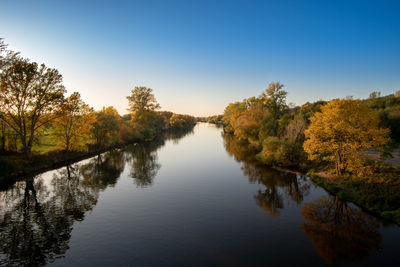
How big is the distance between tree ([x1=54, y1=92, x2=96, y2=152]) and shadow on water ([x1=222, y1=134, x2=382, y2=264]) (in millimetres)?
42353

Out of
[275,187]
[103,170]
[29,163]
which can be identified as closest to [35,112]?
[29,163]

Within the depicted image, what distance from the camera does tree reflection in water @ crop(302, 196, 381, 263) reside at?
1563 cm

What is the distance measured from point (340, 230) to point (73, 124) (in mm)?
55212

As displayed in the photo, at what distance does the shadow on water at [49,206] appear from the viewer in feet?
51.9

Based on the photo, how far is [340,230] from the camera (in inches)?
731

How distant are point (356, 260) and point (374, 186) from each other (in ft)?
46.0

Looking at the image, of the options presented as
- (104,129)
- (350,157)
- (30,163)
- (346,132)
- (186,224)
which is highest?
(104,129)

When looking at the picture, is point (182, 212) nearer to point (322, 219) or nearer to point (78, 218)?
point (78, 218)

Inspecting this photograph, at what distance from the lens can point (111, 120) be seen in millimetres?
63312

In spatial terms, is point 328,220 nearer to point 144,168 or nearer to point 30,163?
point 144,168

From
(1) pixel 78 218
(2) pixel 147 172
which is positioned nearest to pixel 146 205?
(1) pixel 78 218

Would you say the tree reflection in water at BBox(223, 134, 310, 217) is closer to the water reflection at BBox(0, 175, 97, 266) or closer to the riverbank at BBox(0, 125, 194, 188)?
the water reflection at BBox(0, 175, 97, 266)

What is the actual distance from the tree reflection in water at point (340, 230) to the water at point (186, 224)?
0.26ft

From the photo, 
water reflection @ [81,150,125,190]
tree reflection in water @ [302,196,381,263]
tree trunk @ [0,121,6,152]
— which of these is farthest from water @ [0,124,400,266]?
tree trunk @ [0,121,6,152]
